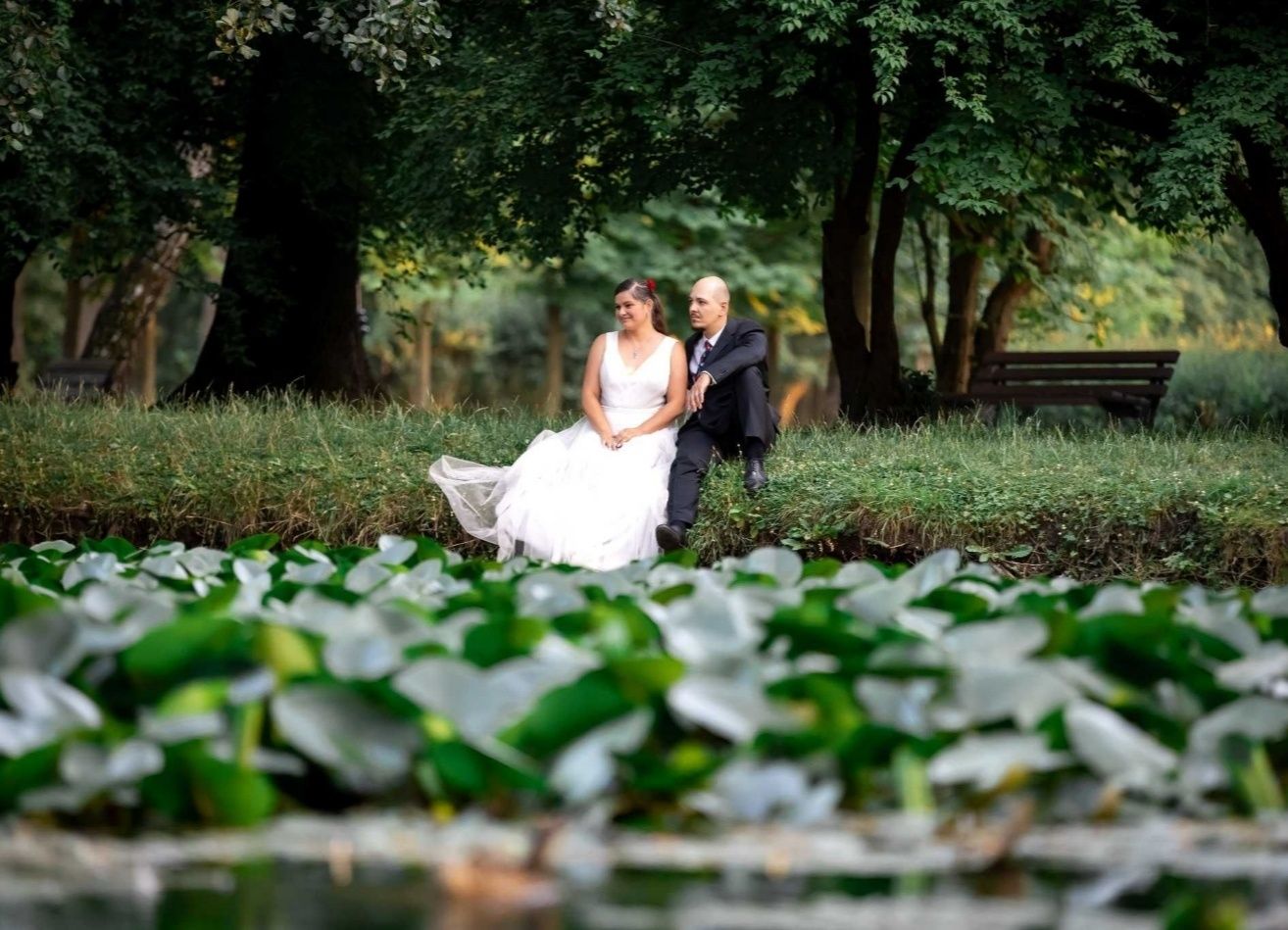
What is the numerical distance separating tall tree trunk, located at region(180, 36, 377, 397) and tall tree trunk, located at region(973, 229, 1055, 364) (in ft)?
27.5

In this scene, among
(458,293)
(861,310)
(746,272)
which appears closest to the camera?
(861,310)

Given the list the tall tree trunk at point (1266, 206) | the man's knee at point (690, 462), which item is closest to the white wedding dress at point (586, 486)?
the man's knee at point (690, 462)

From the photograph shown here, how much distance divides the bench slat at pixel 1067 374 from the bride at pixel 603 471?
6.88 metres

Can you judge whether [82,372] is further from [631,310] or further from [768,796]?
[768,796]

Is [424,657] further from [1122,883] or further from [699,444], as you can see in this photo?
[699,444]

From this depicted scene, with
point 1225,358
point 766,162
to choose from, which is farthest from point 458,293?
point 766,162

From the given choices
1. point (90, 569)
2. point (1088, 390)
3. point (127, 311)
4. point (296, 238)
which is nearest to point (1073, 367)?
point (1088, 390)

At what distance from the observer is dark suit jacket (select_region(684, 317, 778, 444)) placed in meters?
10.1

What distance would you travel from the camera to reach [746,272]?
2922 centimetres

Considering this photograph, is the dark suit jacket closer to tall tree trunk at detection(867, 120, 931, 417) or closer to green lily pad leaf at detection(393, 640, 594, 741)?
tall tree trunk at detection(867, 120, 931, 417)

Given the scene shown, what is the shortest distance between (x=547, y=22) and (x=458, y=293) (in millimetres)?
25899

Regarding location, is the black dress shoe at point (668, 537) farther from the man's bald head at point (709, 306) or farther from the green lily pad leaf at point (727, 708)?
the green lily pad leaf at point (727, 708)

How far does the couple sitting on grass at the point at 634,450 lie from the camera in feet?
31.7

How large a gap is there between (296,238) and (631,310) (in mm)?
8151
